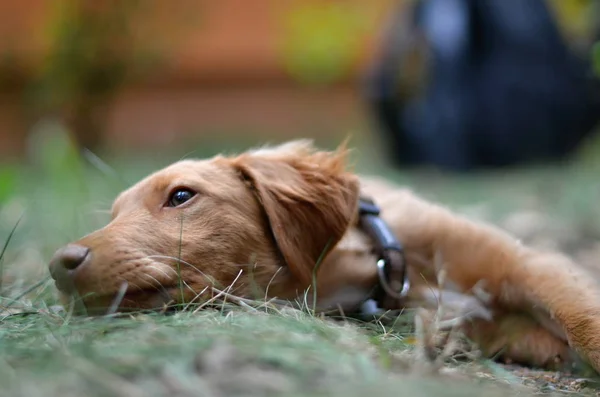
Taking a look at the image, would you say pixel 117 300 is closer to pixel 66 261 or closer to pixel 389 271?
pixel 66 261

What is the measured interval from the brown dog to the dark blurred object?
16.1 ft

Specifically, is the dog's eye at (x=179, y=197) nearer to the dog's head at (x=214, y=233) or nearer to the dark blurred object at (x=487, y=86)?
the dog's head at (x=214, y=233)

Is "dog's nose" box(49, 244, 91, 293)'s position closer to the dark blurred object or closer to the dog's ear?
the dog's ear

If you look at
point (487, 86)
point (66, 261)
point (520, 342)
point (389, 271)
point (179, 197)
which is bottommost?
point (520, 342)

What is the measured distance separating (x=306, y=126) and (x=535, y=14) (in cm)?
630

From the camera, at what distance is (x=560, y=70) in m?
8.02

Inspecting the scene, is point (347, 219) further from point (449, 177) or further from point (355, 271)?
point (449, 177)

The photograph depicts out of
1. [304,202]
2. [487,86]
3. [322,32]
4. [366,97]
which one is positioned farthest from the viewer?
[322,32]

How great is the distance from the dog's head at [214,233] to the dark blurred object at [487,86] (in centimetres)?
524

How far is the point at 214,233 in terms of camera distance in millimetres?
2902

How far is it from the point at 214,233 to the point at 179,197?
0.19 meters

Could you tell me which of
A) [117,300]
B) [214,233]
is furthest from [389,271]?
[117,300]

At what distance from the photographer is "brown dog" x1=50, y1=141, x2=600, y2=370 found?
2.67 metres

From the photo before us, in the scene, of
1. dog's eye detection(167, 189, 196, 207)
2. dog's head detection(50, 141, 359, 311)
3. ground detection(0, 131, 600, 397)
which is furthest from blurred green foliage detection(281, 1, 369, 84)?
dog's eye detection(167, 189, 196, 207)
